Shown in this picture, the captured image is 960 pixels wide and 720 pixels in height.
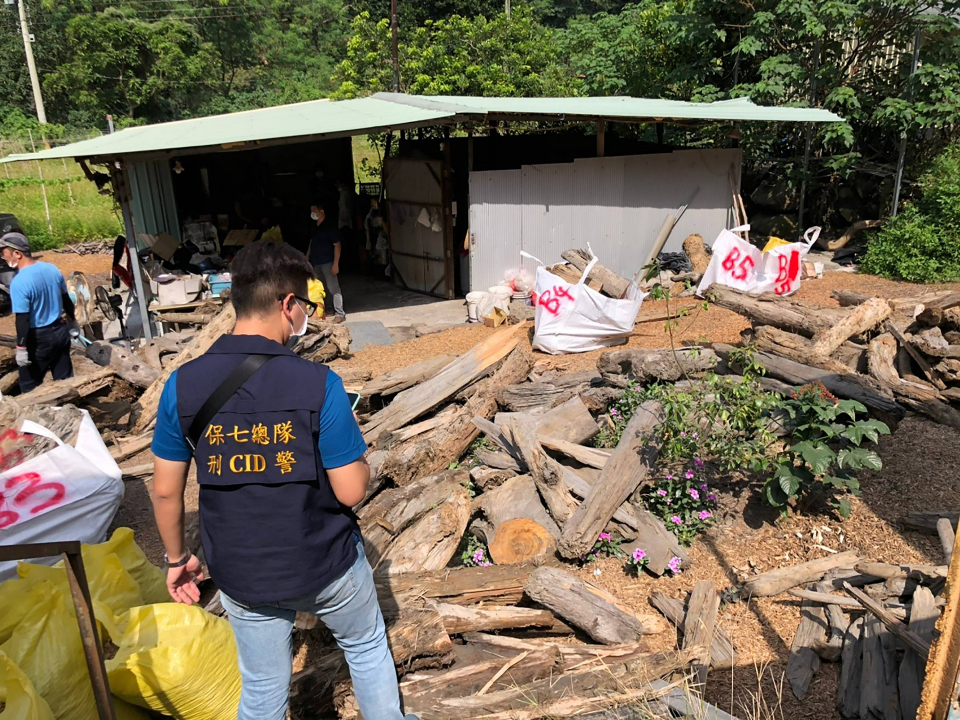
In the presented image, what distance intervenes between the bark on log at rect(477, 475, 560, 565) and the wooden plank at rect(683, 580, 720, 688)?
899 millimetres

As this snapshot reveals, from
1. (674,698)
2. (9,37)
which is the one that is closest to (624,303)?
(674,698)

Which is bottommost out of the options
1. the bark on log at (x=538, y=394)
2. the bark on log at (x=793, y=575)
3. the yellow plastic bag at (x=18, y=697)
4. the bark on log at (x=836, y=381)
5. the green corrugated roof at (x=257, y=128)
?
the bark on log at (x=793, y=575)

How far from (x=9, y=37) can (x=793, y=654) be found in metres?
44.7

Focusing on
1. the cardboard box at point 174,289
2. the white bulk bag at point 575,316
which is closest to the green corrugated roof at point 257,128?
the cardboard box at point 174,289

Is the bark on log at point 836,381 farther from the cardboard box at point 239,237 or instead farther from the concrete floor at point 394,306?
the cardboard box at point 239,237

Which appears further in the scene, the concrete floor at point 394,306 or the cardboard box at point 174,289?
the concrete floor at point 394,306

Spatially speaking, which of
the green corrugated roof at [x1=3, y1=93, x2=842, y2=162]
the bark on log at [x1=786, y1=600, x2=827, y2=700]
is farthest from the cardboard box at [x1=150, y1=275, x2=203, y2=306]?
the bark on log at [x1=786, y1=600, x2=827, y2=700]

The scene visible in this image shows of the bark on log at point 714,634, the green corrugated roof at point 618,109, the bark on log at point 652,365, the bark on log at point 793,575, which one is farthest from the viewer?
the green corrugated roof at point 618,109

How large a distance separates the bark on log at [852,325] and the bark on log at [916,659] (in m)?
3.41

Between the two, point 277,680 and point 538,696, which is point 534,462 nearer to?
point 538,696

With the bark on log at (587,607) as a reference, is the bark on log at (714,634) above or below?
below

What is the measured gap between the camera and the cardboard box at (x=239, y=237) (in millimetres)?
12672

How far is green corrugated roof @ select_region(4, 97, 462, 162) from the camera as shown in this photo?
8.70 metres

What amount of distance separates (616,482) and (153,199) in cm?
1003
